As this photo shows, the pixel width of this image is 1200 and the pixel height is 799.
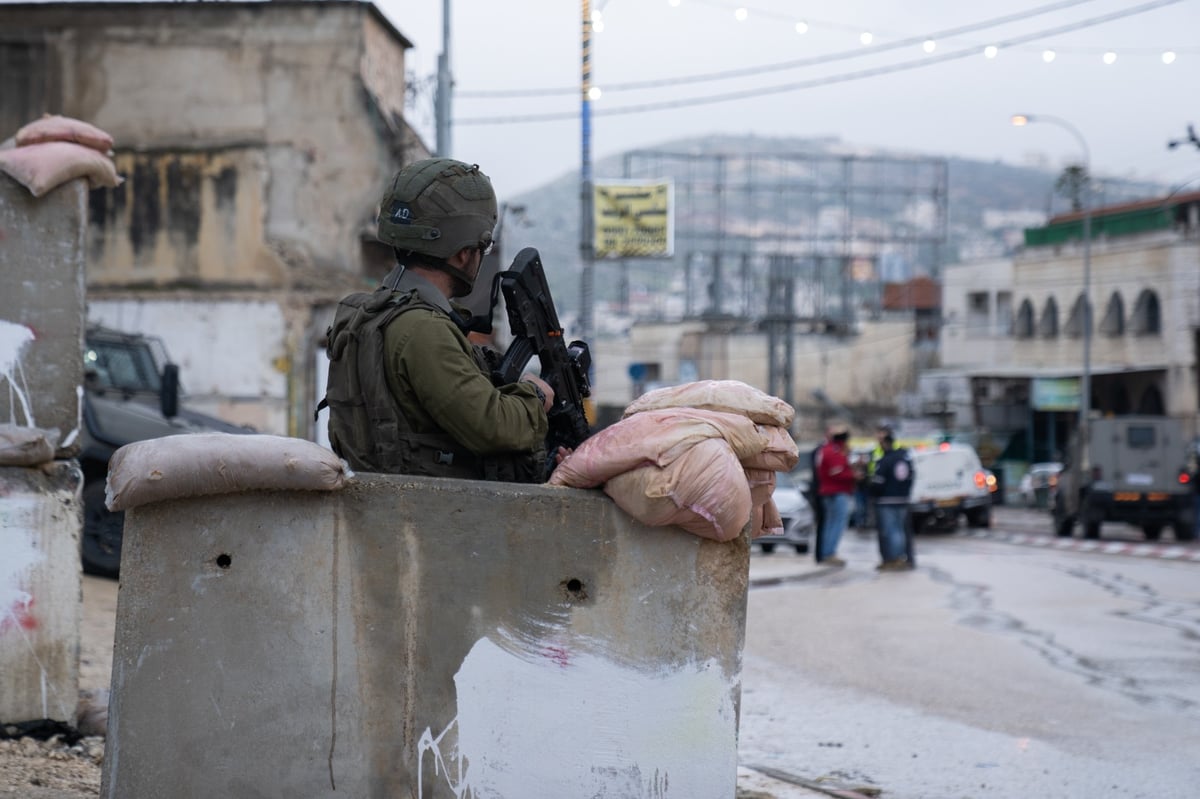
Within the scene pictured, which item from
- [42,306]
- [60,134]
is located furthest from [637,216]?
[42,306]

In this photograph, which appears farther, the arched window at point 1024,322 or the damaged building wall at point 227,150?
the arched window at point 1024,322

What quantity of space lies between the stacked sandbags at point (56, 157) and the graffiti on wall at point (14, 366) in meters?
0.52

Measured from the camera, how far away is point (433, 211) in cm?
396

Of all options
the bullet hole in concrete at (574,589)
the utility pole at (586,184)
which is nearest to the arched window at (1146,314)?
the utility pole at (586,184)

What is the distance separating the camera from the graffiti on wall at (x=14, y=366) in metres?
5.65

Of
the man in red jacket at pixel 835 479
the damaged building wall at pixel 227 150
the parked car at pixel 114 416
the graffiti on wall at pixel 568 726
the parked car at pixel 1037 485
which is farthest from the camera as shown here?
the parked car at pixel 1037 485

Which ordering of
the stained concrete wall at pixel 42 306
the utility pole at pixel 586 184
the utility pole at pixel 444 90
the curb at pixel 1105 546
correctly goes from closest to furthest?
the stained concrete wall at pixel 42 306, the utility pole at pixel 444 90, the curb at pixel 1105 546, the utility pole at pixel 586 184

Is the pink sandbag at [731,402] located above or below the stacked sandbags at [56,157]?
below

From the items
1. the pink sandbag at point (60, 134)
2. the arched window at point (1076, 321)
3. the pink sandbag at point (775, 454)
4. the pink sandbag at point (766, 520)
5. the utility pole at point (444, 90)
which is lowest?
the pink sandbag at point (766, 520)

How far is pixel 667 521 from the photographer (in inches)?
141

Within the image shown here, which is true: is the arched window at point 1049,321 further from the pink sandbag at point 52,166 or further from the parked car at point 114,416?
the pink sandbag at point 52,166

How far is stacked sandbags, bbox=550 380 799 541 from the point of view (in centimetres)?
355

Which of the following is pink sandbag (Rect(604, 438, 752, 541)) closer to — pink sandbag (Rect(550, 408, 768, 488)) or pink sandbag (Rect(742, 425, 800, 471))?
pink sandbag (Rect(550, 408, 768, 488))

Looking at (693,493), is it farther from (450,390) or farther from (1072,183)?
(1072,183)
